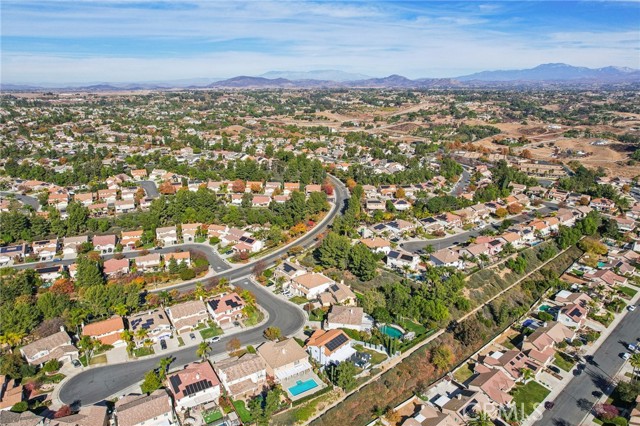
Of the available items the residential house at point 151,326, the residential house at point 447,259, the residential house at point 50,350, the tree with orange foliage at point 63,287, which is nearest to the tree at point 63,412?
the residential house at point 50,350

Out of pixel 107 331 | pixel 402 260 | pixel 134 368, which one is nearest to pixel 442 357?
pixel 402 260

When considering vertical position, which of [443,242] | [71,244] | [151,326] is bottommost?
[151,326]

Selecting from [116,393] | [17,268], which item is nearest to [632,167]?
[116,393]

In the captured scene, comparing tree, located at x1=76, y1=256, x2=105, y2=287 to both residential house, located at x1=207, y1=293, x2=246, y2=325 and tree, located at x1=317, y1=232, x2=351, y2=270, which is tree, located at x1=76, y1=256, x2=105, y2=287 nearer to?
residential house, located at x1=207, y1=293, x2=246, y2=325

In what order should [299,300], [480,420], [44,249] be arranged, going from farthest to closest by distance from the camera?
[44,249] → [299,300] → [480,420]

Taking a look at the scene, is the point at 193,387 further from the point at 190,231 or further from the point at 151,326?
the point at 190,231

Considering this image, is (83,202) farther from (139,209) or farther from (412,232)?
(412,232)

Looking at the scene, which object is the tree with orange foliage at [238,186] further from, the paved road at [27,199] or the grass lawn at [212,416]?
the grass lawn at [212,416]
